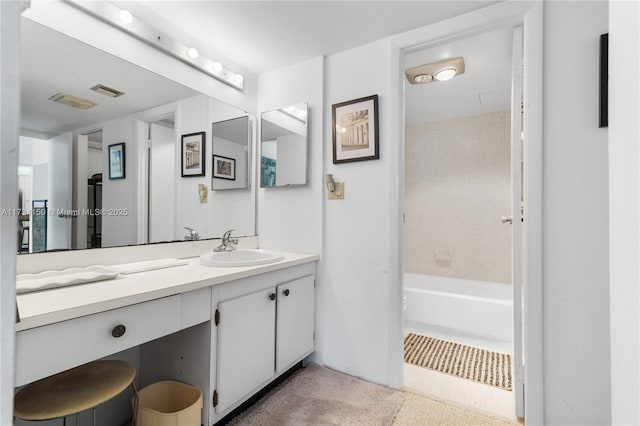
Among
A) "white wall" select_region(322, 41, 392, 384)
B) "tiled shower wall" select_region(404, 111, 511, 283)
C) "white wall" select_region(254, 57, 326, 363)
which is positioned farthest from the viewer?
"tiled shower wall" select_region(404, 111, 511, 283)

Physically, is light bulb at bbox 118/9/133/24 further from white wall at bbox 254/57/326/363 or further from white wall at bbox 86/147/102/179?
white wall at bbox 254/57/326/363

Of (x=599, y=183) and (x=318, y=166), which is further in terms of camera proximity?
(x=318, y=166)

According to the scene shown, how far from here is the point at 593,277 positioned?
1.33 meters

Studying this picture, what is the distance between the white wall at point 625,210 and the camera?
319 mm

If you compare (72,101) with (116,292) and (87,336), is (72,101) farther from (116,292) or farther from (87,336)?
(87,336)

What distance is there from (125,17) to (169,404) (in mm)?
1975

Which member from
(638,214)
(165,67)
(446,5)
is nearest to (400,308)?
(638,214)

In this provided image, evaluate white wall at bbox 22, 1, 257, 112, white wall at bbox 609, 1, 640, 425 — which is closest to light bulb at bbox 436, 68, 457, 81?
white wall at bbox 22, 1, 257, 112

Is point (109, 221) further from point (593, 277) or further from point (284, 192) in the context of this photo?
point (593, 277)

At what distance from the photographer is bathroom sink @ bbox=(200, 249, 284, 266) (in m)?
1.61

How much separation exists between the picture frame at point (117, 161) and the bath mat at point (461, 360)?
2287mm

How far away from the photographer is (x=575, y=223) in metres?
1.36

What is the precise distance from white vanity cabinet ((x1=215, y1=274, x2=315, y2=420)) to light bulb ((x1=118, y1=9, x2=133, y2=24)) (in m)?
1.55

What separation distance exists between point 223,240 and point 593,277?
2.02 meters
